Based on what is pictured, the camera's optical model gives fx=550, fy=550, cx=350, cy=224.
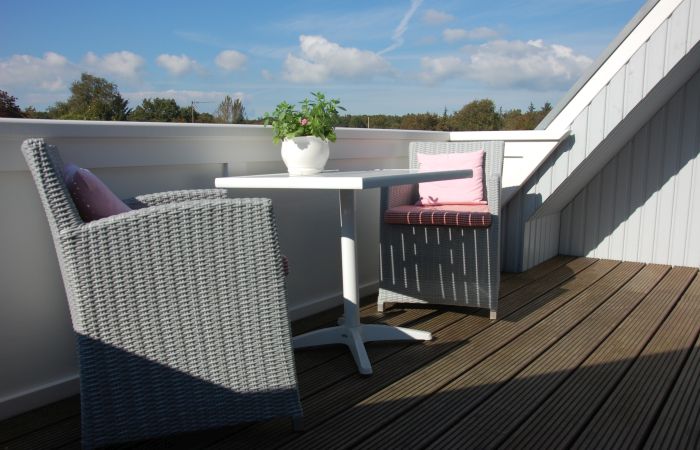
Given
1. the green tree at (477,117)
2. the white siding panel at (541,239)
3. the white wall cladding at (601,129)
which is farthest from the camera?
the green tree at (477,117)

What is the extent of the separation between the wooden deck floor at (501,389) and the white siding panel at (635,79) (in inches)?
41.1

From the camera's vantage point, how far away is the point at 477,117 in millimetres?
4387

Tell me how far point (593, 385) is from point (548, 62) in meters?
12.8

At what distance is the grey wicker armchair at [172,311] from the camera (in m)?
1.23

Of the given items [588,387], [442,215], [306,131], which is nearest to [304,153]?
[306,131]

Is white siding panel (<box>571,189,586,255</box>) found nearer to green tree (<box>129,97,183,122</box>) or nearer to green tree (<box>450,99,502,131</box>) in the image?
green tree (<box>450,99,502,131</box>)

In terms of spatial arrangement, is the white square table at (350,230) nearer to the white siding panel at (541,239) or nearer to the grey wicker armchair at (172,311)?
the grey wicker armchair at (172,311)

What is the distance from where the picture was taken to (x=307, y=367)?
1926mm

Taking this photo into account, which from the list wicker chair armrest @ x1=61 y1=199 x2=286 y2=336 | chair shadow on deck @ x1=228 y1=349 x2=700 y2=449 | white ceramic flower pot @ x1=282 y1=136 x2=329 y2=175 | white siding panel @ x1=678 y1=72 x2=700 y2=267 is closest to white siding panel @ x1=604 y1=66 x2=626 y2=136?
white siding panel @ x1=678 y1=72 x2=700 y2=267

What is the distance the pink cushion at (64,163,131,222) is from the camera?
1.33 metres

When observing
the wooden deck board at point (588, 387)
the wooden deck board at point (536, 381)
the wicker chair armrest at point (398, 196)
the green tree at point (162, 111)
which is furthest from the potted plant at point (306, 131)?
the green tree at point (162, 111)

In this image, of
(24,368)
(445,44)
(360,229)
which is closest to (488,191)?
(360,229)

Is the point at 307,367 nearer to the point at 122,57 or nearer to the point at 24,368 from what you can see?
the point at 24,368

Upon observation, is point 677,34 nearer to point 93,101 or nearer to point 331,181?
point 331,181
